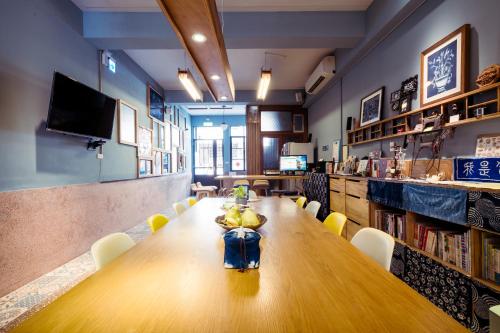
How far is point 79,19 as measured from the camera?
3.39 meters

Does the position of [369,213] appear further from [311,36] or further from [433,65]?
[311,36]

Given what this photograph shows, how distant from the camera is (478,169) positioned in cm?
189

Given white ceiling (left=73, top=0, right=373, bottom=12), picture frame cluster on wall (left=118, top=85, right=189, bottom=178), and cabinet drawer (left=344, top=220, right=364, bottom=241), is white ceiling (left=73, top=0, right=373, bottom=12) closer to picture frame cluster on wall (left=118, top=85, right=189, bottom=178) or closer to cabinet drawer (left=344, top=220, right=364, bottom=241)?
picture frame cluster on wall (left=118, top=85, right=189, bottom=178)

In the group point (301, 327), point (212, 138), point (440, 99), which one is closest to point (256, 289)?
point (301, 327)

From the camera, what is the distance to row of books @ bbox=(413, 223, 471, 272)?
1.74 meters

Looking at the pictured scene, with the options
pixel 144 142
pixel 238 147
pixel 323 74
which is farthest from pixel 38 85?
pixel 238 147

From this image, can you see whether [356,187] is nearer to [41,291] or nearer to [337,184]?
[337,184]

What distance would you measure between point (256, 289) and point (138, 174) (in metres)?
4.79

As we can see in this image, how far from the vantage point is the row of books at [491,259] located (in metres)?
1.52

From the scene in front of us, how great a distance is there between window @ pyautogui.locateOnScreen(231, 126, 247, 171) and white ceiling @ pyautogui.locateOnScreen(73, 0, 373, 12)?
704 cm

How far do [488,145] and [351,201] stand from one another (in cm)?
180

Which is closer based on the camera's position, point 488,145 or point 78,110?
point 488,145

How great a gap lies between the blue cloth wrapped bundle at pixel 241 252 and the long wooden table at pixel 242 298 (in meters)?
0.03

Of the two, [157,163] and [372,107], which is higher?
[372,107]
